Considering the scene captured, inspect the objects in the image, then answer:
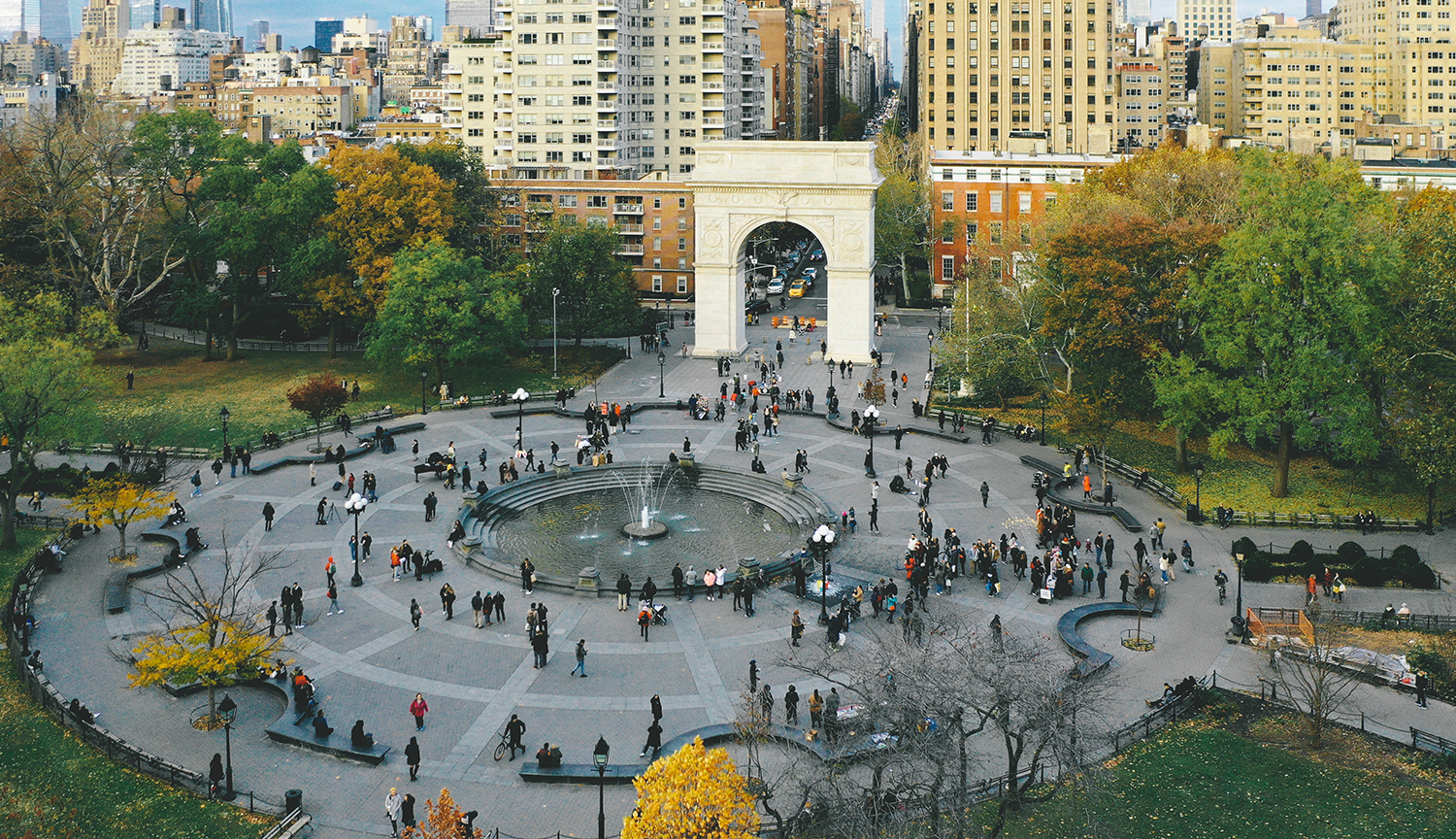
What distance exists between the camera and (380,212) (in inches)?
2872

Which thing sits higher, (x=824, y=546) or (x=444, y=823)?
(x=824, y=546)

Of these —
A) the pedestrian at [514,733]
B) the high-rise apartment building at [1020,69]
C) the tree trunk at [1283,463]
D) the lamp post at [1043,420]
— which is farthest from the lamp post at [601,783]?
the high-rise apartment building at [1020,69]

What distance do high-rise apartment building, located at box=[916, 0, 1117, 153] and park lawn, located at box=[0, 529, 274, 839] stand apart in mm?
92956

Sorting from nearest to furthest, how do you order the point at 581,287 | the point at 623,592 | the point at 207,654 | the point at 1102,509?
1. the point at 207,654
2. the point at 623,592
3. the point at 1102,509
4. the point at 581,287

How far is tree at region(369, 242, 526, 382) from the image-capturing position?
210 feet

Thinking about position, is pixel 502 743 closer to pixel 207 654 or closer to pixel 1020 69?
pixel 207 654

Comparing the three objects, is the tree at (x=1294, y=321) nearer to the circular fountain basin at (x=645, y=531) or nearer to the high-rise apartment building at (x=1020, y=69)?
the circular fountain basin at (x=645, y=531)

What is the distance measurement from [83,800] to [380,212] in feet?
165

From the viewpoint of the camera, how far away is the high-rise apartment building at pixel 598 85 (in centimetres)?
10138

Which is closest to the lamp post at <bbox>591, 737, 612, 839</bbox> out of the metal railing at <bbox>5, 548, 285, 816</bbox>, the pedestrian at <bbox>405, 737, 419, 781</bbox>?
the pedestrian at <bbox>405, 737, 419, 781</bbox>

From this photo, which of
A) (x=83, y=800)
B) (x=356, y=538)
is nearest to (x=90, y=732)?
(x=83, y=800)

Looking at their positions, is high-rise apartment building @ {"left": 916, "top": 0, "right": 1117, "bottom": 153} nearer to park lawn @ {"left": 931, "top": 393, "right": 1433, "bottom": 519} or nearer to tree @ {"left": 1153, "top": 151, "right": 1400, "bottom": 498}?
park lawn @ {"left": 931, "top": 393, "right": 1433, "bottom": 519}

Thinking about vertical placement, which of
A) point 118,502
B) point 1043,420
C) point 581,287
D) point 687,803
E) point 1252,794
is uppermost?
point 581,287

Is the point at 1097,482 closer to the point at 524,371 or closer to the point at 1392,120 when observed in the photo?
the point at 524,371
